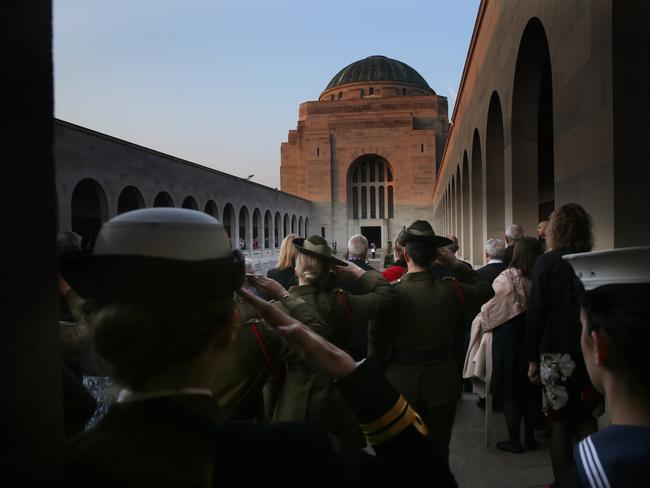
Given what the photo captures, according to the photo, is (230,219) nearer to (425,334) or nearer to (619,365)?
(425,334)

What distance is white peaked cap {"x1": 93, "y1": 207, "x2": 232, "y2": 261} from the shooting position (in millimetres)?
1054

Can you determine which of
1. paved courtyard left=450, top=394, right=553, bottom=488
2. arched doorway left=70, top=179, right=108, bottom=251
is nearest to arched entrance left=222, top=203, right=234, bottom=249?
arched doorway left=70, top=179, right=108, bottom=251

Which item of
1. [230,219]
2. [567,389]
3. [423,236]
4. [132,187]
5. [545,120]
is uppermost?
[545,120]

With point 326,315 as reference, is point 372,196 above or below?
above

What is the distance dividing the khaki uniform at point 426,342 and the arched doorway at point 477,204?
12.0 m

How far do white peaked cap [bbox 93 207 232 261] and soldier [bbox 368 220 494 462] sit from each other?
7.76 ft

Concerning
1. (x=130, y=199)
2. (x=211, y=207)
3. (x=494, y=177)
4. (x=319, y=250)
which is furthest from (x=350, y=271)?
(x=211, y=207)

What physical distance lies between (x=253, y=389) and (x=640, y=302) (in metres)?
1.95

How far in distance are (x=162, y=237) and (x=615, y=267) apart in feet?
3.40

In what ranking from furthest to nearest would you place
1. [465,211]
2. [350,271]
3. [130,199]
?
[130,199] < [465,211] < [350,271]

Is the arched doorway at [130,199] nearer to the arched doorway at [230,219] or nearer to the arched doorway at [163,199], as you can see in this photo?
the arched doorway at [163,199]

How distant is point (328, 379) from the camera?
3053 mm

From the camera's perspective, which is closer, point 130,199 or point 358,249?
point 358,249

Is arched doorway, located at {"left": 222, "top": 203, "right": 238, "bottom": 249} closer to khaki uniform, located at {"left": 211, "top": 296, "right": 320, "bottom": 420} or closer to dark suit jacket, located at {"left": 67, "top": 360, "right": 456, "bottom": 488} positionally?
khaki uniform, located at {"left": 211, "top": 296, "right": 320, "bottom": 420}
